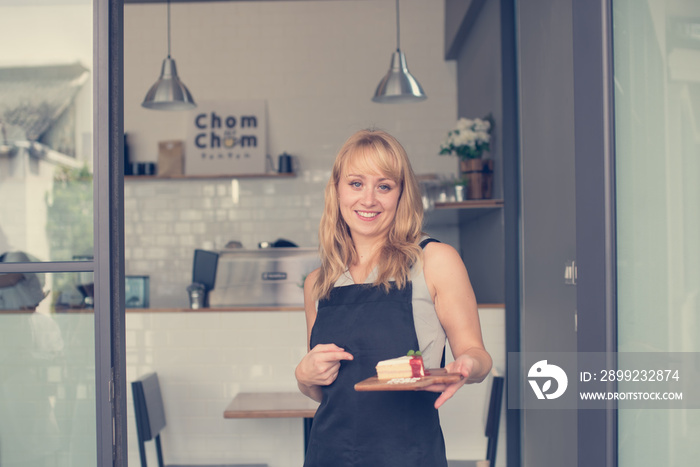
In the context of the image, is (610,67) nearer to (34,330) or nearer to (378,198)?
(378,198)

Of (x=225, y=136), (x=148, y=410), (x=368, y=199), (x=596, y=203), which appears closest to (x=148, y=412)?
(x=148, y=410)

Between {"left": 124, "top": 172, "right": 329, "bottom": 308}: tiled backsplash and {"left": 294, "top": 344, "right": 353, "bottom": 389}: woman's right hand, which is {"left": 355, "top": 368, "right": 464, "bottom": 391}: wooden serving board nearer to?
{"left": 294, "top": 344, "right": 353, "bottom": 389}: woman's right hand

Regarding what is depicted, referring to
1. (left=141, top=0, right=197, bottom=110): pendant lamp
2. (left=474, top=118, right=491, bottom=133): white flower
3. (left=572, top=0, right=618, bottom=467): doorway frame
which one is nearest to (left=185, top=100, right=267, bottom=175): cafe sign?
(left=141, top=0, right=197, bottom=110): pendant lamp

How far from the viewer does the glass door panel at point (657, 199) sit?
4.97 ft

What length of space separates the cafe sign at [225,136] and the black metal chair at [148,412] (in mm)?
2937

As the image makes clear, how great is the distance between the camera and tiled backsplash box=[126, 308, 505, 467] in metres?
3.76

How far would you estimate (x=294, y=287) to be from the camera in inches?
194

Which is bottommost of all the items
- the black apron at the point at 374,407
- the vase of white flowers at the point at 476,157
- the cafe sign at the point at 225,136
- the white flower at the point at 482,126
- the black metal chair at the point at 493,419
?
the black metal chair at the point at 493,419

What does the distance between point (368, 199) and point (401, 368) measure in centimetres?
41

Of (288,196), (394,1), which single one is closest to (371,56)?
(394,1)

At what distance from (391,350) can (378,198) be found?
356 millimetres

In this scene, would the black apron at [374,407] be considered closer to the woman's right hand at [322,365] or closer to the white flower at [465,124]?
the woman's right hand at [322,365]

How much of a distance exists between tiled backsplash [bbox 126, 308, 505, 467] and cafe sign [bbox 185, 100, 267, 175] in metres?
2.66

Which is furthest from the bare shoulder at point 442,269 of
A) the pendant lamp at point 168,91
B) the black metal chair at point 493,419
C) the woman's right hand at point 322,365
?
the pendant lamp at point 168,91
